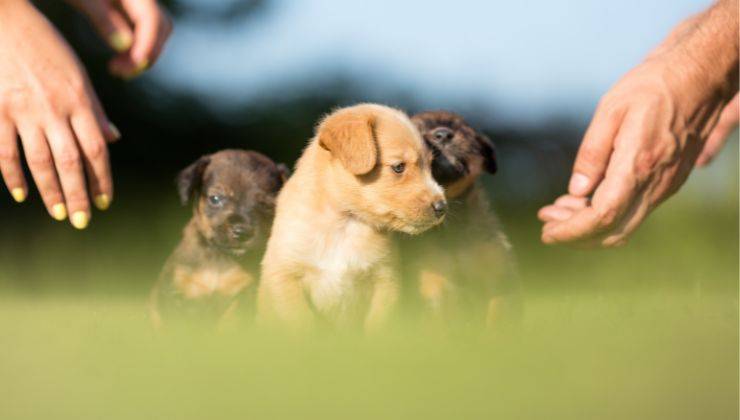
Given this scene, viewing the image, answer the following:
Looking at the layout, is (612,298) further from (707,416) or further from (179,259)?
(707,416)

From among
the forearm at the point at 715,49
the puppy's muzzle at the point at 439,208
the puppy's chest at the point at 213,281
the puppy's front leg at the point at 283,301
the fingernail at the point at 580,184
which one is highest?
the forearm at the point at 715,49

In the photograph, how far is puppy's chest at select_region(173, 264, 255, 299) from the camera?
5.39 meters

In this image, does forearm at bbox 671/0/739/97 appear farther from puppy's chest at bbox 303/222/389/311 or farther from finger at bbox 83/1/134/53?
finger at bbox 83/1/134/53

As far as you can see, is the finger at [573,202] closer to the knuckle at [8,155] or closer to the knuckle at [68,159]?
the knuckle at [68,159]

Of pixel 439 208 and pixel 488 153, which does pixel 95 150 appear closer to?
pixel 439 208

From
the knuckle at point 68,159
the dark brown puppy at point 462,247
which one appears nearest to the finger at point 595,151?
the dark brown puppy at point 462,247

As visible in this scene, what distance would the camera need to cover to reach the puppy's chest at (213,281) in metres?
5.39

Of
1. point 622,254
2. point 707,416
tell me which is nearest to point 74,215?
point 707,416

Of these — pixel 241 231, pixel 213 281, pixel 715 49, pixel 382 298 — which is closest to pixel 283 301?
pixel 382 298

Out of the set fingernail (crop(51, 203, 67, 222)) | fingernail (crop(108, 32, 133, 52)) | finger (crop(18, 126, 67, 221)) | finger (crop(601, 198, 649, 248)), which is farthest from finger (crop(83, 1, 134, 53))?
finger (crop(601, 198, 649, 248))

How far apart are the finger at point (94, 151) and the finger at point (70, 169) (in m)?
0.03

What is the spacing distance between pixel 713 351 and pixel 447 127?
2.22 m

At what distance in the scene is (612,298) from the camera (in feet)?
→ 18.3

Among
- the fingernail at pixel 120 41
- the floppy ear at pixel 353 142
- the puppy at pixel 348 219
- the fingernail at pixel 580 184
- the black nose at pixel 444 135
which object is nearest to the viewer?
the fingernail at pixel 120 41
